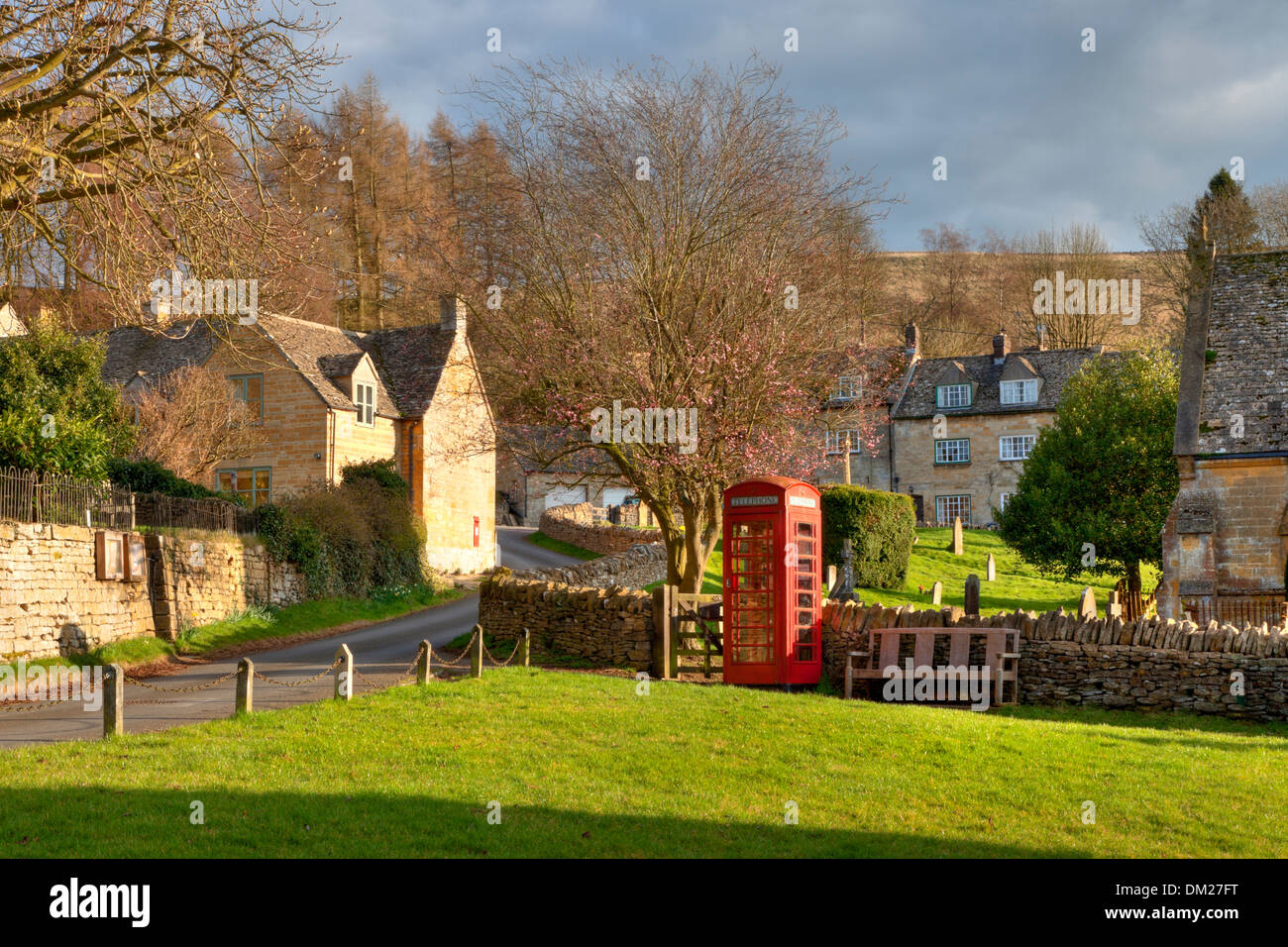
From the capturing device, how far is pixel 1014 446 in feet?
182

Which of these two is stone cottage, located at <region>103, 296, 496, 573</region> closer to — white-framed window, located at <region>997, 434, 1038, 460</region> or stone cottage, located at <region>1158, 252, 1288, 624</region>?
stone cottage, located at <region>1158, 252, 1288, 624</region>

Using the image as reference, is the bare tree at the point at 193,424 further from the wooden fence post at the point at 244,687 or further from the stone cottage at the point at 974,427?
the stone cottage at the point at 974,427

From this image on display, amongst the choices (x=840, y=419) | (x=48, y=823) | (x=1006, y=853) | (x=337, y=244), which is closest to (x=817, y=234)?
(x=840, y=419)

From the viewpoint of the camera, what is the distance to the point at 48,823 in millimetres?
8500

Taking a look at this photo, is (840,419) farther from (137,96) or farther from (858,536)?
(137,96)

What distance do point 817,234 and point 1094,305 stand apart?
43.2 m

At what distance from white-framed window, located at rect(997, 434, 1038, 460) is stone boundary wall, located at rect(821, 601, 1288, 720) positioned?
38.9 metres

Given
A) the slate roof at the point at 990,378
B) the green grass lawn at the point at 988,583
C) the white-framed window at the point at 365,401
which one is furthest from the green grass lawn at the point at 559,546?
the slate roof at the point at 990,378

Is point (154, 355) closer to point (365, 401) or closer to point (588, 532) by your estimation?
point (365, 401)

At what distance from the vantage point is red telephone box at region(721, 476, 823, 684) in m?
16.8

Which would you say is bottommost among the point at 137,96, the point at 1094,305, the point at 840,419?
the point at 840,419

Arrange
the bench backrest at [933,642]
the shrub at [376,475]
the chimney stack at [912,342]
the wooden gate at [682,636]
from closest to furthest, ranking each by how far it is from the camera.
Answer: the bench backrest at [933,642] → the wooden gate at [682,636] → the shrub at [376,475] → the chimney stack at [912,342]

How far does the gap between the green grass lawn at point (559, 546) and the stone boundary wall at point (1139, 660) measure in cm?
2740

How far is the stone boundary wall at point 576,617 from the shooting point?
19.1m
